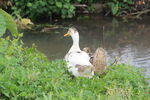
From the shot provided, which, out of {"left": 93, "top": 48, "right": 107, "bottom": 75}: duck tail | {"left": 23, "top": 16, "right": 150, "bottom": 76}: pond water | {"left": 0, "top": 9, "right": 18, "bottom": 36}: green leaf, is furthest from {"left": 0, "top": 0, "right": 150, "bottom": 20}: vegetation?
{"left": 0, "top": 9, "right": 18, "bottom": 36}: green leaf

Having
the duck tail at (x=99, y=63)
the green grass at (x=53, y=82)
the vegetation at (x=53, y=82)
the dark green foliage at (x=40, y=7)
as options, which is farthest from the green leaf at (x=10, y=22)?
the dark green foliage at (x=40, y=7)

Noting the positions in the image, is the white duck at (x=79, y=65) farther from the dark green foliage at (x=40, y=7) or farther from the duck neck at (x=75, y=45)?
the dark green foliage at (x=40, y=7)

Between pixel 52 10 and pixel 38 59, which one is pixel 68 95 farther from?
pixel 52 10

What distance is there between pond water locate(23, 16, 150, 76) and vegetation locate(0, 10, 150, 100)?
3190 millimetres

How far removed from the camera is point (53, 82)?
4750 mm

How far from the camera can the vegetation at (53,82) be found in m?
4.46

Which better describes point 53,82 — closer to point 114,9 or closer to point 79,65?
point 79,65

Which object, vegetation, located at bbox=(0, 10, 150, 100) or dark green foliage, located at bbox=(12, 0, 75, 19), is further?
dark green foliage, located at bbox=(12, 0, 75, 19)

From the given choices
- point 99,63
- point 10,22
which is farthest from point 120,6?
point 10,22

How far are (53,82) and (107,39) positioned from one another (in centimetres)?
729

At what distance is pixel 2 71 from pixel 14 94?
1.45 feet

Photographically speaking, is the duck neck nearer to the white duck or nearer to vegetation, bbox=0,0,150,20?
the white duck

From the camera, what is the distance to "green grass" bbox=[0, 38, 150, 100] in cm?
446

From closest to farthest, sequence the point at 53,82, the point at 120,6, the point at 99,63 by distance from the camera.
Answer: the point at 53,82 < the point at 99,63 < the point at 120,6
